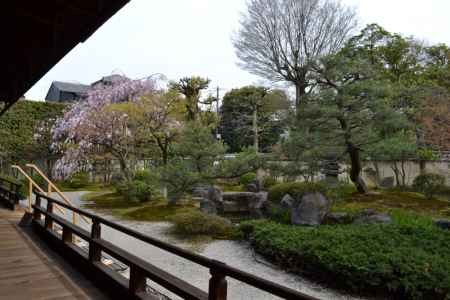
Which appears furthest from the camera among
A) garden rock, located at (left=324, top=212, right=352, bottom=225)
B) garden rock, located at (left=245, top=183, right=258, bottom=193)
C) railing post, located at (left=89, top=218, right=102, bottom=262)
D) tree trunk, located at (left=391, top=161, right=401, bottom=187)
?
tree trunk, located at (left=391, top=161, right=401, bottom=187)

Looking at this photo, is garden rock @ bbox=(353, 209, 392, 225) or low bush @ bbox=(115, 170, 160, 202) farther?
low bush @ bbox=(115, 170, 160, 202)

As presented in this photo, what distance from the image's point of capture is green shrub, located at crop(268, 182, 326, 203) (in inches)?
289

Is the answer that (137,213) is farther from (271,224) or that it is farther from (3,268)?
(3,268)

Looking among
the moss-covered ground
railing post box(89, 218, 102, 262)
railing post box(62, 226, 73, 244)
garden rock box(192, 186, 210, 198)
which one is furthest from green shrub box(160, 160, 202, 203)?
railing post box(89, 218, 102, 262)

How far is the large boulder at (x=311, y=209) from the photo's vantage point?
6.89 meters

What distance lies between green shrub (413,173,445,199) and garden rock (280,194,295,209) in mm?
5147

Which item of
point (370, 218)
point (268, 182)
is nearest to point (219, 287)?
point (370, 218)

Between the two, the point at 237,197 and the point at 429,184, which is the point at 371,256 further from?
the point at 429,184

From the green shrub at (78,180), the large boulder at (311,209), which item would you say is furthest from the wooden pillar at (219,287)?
the green shrub at (78,180)

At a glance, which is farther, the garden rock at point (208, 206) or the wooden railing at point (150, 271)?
the garden rock at point (208, 206)

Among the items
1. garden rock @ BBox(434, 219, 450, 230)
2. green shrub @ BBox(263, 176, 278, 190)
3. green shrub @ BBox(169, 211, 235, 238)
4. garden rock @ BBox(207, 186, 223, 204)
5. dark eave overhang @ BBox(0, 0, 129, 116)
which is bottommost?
green shrub @ BBox(169, 211, 235, 238)

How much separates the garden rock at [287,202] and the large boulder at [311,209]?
20.0 inches

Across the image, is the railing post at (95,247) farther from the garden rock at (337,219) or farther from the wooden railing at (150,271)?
the garden rock at (337,219)

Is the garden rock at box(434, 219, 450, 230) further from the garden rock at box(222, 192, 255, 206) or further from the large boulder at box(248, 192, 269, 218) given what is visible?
the garden rock at box(222, 192, 255, 206)
